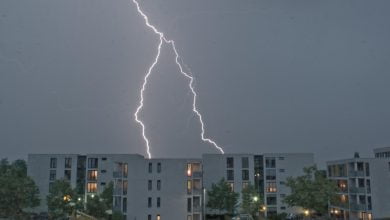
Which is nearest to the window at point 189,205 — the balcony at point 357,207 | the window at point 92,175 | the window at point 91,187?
the balcony at point 357,207

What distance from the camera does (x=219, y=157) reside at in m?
50.9

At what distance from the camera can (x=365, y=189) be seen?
41.3 metres

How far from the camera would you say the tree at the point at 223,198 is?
43.7 m

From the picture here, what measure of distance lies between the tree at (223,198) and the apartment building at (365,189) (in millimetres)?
9728

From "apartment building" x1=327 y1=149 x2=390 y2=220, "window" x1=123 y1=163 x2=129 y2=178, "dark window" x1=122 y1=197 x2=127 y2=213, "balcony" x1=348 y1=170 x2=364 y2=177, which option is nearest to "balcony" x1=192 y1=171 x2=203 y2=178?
"window" x1=123 y1=163 x2=129 y2=178

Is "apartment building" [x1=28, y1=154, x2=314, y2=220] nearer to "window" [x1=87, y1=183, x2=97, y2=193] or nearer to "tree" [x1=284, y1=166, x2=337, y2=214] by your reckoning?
"window" [x1=87, y1=183, x2=97, y2=193]

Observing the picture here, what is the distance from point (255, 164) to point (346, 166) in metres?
10.3

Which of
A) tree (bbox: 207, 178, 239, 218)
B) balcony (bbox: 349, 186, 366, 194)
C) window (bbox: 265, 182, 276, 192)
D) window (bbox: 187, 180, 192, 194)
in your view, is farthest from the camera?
window (bbox: 265, 182, 276, 192)

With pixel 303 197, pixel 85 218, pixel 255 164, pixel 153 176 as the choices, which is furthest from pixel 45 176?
pixel 85 218

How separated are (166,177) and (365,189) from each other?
1842cm

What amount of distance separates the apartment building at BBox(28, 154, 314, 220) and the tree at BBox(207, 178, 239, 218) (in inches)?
98.9

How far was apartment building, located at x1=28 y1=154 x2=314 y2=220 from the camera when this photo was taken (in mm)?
38344

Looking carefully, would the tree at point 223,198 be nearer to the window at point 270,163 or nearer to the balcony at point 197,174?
the balcony at point 197,174

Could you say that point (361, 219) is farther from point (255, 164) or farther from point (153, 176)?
point (153, 176)
